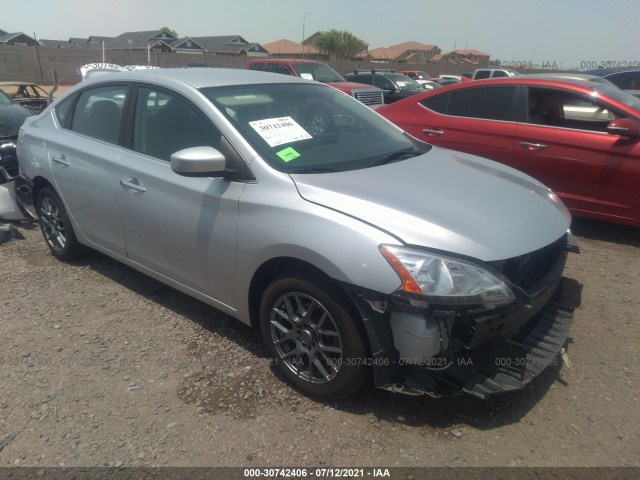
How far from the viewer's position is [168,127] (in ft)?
10.9

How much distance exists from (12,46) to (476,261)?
3653 cm

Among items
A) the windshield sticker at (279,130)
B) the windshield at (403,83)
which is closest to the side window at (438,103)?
the windshield sticker at (279,130)

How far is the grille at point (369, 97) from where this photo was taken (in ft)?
35.8

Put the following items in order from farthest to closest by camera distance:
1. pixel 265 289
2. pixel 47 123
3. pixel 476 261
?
1. pixel 47 123
2. pixel 265 289
3. pixel 476 261

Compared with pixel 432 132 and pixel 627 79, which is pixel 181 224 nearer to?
pixel 432 132

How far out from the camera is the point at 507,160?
17.1 ft

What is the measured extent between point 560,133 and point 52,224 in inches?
190

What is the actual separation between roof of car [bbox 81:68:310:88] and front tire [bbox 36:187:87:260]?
115cm

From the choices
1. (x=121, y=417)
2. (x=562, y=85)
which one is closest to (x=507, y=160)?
(x=562, y=85)

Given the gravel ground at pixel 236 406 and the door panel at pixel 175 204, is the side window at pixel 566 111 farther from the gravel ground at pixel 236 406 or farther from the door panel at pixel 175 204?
the door panel at pixel 175 204

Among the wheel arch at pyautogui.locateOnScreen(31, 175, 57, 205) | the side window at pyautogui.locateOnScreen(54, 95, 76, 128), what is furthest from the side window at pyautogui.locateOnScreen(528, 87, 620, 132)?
the wheel arch at pyautogui.locateOnScreen(31, 175, 57, 205)

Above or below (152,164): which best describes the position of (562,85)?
above

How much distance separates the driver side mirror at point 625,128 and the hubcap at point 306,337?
11.7 feet

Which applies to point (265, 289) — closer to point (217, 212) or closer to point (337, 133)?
point (217, 212)
